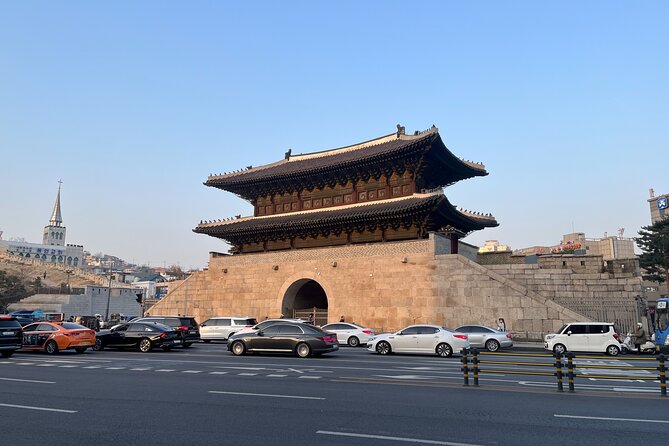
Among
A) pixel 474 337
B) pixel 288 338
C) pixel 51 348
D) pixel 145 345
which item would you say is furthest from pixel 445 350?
pixel 51 348

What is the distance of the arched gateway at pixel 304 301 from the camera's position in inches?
1356

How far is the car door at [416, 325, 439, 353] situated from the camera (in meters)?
19.7

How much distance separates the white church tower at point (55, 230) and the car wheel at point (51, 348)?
171m

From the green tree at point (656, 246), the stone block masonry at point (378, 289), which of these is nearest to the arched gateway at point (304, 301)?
the stone block masonry at point (378, 289)

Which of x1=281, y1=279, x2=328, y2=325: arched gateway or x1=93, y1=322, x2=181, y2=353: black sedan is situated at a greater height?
x1=281, y1=279, x2=328, y2=325: arched gateway

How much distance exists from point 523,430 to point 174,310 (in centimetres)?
3616

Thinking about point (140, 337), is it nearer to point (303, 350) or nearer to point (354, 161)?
point (303, 350)

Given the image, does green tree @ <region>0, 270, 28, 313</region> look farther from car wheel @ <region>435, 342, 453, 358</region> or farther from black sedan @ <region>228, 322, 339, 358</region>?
car wheel @ <region>435, 342, 453, 358</region>

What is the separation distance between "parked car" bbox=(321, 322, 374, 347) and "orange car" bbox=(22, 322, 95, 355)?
1131 cm

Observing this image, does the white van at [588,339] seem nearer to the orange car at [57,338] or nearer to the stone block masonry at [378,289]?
the stone block masonry at [378,289]

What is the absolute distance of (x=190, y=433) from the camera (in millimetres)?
6484

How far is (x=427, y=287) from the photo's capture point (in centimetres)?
2914

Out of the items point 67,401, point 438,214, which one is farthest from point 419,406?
point 438,214

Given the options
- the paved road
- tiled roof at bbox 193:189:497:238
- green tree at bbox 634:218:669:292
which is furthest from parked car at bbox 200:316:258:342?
green tree at bbox 634:218:669:292
